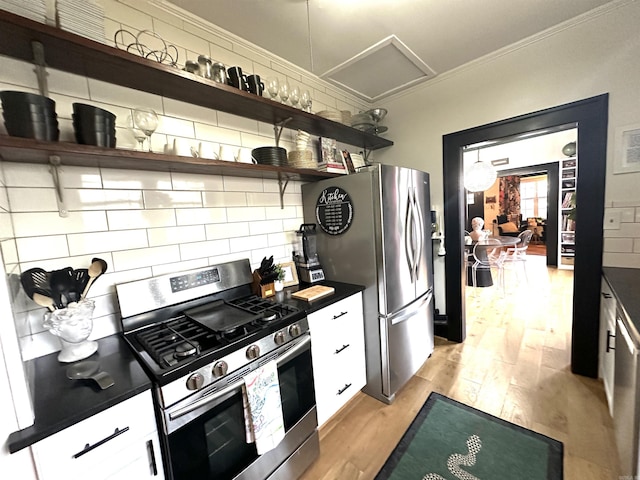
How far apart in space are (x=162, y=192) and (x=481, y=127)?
2.47m

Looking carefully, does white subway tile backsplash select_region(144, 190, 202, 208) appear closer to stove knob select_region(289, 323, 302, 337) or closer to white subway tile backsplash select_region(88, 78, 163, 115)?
white subway tile backsplash select_region(88, 78, 163, 115)

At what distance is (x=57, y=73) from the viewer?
1118 millimetres

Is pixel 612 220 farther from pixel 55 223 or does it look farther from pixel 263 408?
pixel 55 223

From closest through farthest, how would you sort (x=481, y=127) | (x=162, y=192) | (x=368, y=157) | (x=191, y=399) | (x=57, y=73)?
(x=191, y=399)
(x=57, y=73)
(x=162, y=192)
(x=481, y=127)
(x=368, y=157)

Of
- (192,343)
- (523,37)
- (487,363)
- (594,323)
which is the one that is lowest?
(487,363)

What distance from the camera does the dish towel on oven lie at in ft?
3.61

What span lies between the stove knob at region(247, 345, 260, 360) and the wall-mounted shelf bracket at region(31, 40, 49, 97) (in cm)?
136

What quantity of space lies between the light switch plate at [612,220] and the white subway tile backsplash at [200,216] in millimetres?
2589

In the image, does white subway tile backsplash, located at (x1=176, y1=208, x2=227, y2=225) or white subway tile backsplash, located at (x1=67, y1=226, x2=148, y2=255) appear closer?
white subway tile backsplash, located at (x1=67, y1=226, x2=148, y2=255)

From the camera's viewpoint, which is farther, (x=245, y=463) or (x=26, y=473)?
(x=245, y=463)

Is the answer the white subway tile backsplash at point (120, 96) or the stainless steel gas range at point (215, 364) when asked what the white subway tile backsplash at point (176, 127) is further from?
the stainless steel gas range at point (215, 364)

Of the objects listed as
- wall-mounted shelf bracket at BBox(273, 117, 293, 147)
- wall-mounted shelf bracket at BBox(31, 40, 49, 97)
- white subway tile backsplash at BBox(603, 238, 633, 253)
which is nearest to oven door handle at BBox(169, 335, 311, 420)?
wall-mounted shelf bracket at BBox(31, 40, 49, 97)

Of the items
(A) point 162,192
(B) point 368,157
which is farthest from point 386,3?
(A) point 162,192

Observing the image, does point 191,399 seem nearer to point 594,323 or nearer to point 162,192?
point 162,192
